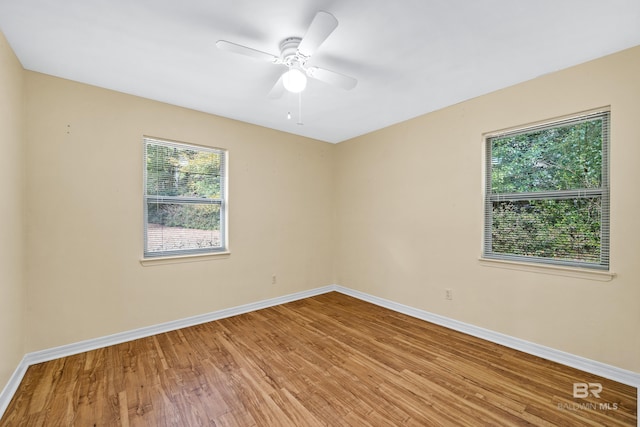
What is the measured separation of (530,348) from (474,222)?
1276mm

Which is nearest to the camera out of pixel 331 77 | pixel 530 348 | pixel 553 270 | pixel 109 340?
pixel 331 77

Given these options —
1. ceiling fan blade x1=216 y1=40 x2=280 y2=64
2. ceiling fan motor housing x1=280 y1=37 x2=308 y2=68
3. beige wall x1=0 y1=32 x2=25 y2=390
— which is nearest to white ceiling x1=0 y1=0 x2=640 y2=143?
ceiling fan motor housing x1=280 y1=37 x2=308 y2=68

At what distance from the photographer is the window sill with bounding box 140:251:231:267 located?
2963 mm

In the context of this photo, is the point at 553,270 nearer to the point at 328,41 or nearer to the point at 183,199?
the point at 328,41

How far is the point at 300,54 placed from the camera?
1.92 m

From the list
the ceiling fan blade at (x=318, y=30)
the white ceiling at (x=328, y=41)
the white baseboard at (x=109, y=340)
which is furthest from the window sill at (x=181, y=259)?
the ceiling fan blade at (x=318, y=30)

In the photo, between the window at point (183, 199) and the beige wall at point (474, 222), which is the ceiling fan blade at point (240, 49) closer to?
the window at point (183, 199)

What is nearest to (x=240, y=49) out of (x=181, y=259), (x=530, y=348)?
(x=181, y=259)

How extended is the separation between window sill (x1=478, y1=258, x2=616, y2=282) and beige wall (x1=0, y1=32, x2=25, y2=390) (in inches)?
161

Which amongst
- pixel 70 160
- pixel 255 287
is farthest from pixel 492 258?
pixel 70 160

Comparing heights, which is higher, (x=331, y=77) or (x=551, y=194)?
(x=331, y=77)

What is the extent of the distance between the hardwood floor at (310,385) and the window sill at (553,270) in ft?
2.58

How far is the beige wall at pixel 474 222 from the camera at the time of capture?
211 centimetres

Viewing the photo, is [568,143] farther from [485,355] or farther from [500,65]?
[485,355]
